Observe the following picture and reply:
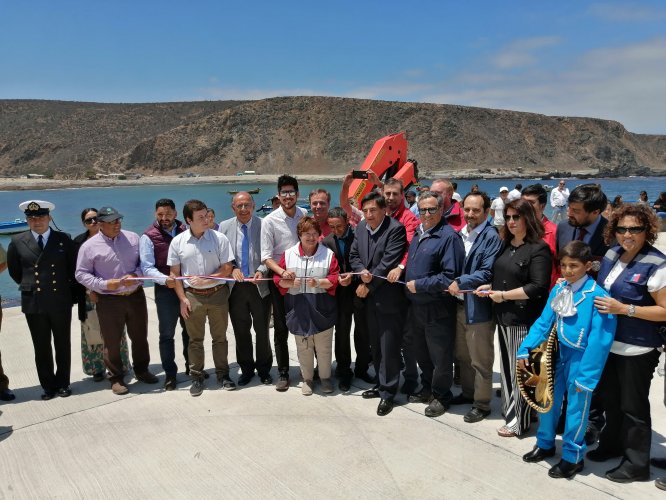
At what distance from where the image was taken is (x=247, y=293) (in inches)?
202

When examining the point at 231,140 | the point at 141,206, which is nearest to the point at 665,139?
the point at 231,140

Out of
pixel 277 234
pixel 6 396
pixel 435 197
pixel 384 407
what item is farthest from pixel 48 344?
pixel 435 197

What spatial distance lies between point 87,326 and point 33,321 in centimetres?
65

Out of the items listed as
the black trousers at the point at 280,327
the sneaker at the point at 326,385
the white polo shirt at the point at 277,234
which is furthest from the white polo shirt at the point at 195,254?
the sneaker at the point at 326,385

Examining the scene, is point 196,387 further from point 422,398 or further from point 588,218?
point 588,218

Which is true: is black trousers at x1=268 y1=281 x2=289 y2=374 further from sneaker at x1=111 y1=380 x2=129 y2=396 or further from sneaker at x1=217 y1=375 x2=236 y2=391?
sneaker at x1=111 y1=380 x2=129 y2=396

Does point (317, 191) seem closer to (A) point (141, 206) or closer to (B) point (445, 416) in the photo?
(B) point (445, 416)

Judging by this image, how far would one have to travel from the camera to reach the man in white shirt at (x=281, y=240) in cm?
504

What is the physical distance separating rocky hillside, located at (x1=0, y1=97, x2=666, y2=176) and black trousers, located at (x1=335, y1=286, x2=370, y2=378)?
102783 mm

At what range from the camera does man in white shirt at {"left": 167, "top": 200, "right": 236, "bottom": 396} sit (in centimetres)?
484

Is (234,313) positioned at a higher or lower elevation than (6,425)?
higher

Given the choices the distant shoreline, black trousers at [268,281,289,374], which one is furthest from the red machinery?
the distant shoreline

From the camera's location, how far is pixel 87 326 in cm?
541

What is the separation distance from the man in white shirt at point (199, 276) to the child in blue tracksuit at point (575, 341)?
295cm
